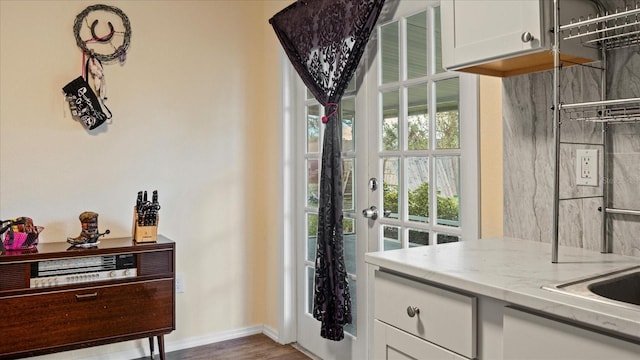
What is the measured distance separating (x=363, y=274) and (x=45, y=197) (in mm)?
1842

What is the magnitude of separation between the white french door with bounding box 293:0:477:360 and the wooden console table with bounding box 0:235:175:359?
0.97 meters

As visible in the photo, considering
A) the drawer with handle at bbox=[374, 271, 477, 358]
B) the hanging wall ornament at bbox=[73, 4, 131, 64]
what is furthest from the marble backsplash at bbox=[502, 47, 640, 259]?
the hanging wall ornament at bbox=[73, 4, 131, 64]

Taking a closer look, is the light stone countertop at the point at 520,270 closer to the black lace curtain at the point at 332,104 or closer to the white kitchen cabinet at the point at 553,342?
the white kitchen cabinet at the point at 553,342

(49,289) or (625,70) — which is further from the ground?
(625,70)

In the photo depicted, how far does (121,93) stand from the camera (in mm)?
3094

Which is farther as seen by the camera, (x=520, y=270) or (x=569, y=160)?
(x=569, y=160)

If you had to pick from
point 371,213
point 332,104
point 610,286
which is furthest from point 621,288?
point 332,104

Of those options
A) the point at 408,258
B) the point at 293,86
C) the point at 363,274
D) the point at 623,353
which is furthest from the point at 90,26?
the point at 623,353

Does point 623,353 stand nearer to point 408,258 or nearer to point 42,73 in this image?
point 408,258

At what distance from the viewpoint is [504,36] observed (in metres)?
1.54

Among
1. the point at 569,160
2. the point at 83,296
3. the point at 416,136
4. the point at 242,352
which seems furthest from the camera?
the point at 242,352

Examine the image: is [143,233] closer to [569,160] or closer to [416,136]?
[416,136]

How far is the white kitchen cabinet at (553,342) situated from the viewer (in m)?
0.98

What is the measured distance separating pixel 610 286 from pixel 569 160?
55 centimetres
